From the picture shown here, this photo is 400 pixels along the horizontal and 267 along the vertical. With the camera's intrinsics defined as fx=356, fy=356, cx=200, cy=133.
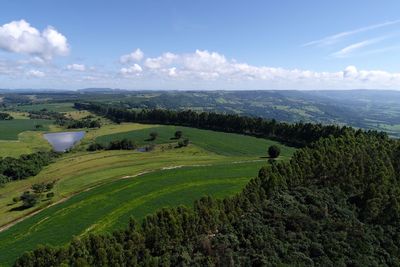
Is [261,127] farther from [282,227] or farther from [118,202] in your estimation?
[282,227]

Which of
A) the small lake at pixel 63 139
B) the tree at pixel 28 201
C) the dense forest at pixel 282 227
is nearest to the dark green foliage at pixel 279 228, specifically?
the dense forest at pixel 282 227

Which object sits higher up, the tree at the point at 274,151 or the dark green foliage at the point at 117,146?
the tree at the point at 274,151

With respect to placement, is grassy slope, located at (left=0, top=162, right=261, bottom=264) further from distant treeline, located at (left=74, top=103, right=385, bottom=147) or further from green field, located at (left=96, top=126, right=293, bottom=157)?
distant treeline, located at (left=74, top=103, right=385, bottom=147)

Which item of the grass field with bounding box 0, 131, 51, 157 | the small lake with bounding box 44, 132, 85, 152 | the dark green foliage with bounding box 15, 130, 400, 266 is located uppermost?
the dark green foliage with bounding box 15, 130, 400, 266

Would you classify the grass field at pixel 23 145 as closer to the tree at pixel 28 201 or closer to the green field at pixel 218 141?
the green field at pixel 218 141

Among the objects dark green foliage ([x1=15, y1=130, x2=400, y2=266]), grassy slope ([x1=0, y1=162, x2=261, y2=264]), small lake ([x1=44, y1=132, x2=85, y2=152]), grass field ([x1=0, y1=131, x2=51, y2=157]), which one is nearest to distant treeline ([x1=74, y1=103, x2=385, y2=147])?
small lake ([x1=44, y1=132, x2=85, y2=152])

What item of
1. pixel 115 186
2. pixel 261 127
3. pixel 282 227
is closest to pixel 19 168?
pixel 115 186

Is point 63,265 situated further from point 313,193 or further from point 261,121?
point 261,121

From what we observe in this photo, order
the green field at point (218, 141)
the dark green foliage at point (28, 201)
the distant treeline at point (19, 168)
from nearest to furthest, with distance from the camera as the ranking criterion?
the dark green foliage at point (28, 201) < the distant treeline at point (19, 168) < the green field at point (218, 141)
